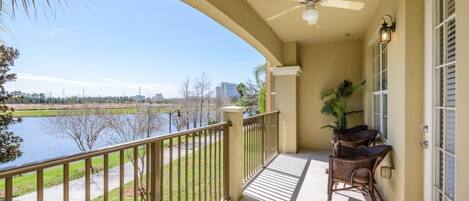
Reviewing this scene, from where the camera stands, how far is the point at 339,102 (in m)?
5.66

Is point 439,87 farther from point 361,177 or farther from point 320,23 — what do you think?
point 320,23

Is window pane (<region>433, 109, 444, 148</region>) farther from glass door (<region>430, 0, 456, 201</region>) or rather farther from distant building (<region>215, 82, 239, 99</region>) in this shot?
distant building (<region>215, 82, 239, 99</region>)

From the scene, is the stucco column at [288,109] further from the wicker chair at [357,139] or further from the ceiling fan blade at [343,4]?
the ceiling fan blade at [343,4]

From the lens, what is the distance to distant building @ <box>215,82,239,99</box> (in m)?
12.9

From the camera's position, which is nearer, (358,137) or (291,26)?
(358,137)

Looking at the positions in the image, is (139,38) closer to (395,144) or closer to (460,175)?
(395,144)

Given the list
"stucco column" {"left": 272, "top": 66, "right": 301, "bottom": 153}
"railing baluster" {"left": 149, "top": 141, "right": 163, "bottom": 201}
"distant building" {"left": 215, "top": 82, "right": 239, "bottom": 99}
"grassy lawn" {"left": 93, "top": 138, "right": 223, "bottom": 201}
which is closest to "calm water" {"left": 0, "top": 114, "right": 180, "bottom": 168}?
"railing baluster" {"left": 149, "top": 141, "right": 163, "bottom": 201}

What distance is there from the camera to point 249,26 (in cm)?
379

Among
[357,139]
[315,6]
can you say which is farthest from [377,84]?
[315,6]

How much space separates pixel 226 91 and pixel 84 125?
7.47 meters

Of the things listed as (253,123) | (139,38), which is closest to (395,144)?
(253,123)

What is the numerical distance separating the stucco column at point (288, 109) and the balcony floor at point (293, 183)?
2.45 feet

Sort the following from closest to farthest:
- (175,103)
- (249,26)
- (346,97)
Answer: (249,26) → (346,97) → (175,103)

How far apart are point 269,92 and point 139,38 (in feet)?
30.4
